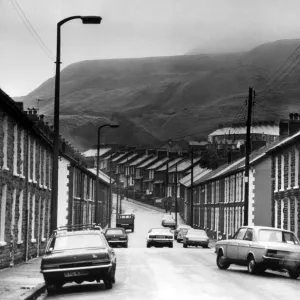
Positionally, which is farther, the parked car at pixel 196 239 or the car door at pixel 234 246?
the parked car at pixel 196 239

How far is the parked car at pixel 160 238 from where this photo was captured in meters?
62.6

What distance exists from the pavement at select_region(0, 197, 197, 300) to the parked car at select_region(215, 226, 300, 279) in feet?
23.3

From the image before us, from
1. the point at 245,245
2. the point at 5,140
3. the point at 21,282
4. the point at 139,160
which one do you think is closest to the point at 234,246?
the point at 245,245

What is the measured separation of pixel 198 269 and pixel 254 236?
11.7ft

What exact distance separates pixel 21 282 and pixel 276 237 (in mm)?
9437

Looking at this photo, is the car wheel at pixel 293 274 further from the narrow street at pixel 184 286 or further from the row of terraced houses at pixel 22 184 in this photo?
the row of terraced houses at pixel 22 184

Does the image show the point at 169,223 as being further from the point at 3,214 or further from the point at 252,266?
the point at 252,266

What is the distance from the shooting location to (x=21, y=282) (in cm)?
2272

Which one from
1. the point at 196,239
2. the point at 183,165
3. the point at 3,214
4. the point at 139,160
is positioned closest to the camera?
the point at 3,214

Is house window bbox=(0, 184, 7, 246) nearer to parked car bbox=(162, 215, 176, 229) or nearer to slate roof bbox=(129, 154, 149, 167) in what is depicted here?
parked car bbox=(162, 215, 176, 229)

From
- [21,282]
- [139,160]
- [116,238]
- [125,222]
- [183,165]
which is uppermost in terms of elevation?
[139,160]

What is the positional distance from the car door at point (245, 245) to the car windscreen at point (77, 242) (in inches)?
304

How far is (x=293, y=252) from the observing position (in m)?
26.5

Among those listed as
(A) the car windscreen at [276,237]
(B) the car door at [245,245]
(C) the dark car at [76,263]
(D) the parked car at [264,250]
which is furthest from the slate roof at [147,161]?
(C) the dark car at [76,263]
